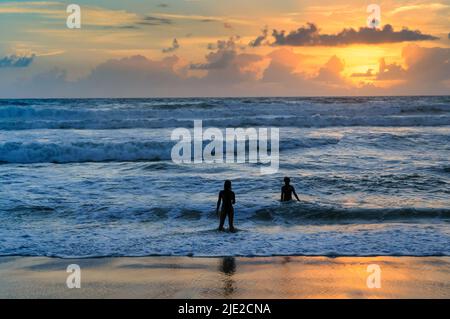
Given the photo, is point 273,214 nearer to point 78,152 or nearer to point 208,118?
point 78,152

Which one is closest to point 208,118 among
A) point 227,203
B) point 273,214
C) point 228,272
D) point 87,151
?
point 87,151

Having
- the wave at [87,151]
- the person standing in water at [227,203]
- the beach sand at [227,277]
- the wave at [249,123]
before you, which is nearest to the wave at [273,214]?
the person standing in water at [227,203]

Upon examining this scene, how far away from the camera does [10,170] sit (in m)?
21.3

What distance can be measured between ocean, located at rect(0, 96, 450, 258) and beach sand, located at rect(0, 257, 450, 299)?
1.76 feet

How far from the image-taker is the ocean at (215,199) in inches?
427

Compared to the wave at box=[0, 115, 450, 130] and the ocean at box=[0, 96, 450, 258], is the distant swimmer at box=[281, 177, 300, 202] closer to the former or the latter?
the ocean at box=[0, 96, 450, 258]

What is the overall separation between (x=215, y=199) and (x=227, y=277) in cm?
667

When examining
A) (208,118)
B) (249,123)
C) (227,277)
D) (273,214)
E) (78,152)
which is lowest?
(227,277)

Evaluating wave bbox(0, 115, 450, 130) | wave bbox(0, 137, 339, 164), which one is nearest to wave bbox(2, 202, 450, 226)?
wave bbox(0, 137, 339, 164)

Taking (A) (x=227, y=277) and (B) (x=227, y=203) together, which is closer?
(A) (x=227, y=277)

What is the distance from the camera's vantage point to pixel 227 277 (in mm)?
8625

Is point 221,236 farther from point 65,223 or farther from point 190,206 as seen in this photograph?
point 65,223

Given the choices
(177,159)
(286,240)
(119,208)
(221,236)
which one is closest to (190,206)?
(119,208)

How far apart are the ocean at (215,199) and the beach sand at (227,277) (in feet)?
1.76
